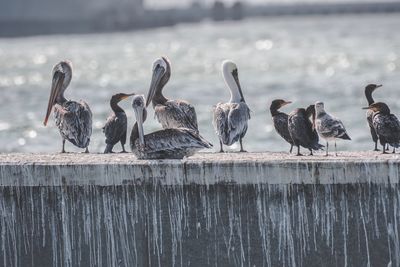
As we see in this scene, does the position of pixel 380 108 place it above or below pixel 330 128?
above

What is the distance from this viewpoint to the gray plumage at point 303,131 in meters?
15.5

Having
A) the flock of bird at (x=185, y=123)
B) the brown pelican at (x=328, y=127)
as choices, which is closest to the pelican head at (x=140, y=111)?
the flock of bird at (x=185, y=123)

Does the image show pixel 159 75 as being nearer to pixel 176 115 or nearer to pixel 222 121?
pixel 176 115

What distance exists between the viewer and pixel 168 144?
15023mm

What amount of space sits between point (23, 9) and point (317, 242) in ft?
423

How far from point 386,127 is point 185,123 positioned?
252 cm

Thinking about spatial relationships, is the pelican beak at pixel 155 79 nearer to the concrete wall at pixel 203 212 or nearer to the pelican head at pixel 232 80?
the pelican head at pixel 232 80

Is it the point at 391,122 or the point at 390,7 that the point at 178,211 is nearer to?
the point at 391,122

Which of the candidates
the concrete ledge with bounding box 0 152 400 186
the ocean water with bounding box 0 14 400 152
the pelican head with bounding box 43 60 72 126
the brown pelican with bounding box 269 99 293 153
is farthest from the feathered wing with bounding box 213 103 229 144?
the ocean water with bounding box 0 14 400 152

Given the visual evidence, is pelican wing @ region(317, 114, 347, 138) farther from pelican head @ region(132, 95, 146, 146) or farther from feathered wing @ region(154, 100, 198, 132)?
pelican head @ region(132, 95, 146, 146)

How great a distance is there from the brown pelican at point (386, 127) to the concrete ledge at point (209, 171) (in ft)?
0.63

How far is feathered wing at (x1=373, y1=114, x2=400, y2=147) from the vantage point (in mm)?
15148

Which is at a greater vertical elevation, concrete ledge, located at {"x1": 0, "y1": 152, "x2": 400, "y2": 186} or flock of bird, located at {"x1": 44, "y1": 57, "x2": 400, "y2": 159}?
flock of bird, located at {"x1": 44, "y1": 57, "x2": 400, "y2": 159}

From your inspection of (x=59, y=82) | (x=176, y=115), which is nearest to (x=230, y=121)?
(x=176, y=115)
